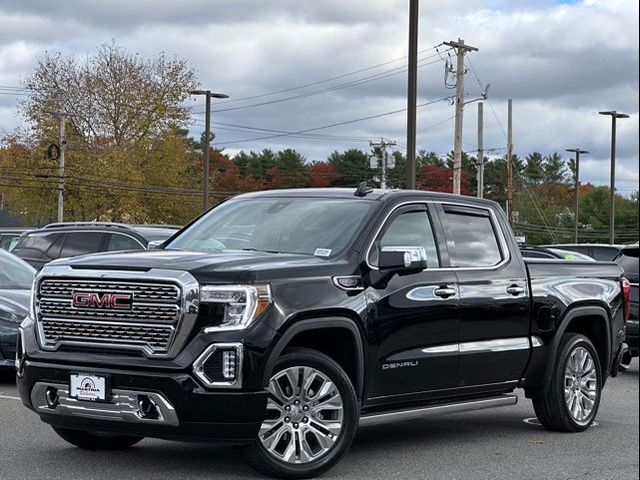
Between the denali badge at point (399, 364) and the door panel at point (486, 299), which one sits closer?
the denali badge at point (399, 364)

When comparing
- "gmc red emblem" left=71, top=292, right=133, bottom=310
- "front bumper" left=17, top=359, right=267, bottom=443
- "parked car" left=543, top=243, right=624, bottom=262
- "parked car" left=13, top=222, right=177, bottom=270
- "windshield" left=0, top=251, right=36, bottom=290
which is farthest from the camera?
"parked car" left=543, top=243, right=624, bottom=262

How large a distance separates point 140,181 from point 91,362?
5643 centimetres

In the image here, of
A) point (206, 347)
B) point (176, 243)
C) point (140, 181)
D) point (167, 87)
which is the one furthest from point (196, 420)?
point (167, 87)

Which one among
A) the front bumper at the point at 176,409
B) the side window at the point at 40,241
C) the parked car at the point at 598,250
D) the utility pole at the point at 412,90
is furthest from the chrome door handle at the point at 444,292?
the utility pole at the point at 412,90

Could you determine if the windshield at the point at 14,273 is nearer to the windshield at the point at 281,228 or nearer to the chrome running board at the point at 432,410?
the windshield at the point at 281,228

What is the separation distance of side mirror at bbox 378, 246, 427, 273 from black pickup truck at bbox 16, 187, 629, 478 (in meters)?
0.01

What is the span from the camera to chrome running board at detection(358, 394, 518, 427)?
7.53m

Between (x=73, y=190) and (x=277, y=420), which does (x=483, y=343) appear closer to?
(x=277, y=420)

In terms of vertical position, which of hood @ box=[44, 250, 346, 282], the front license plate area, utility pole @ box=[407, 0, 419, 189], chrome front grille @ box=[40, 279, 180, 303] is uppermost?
utility pole @ box=[407, 0, 419, 189]

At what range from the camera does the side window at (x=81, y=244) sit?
17844 millimetres

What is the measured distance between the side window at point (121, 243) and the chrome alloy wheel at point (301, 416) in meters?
10.7

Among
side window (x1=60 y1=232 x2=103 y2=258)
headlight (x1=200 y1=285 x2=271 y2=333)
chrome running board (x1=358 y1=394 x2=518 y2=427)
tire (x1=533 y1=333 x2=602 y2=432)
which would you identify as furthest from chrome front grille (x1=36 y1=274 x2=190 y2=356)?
side window (x1=60 y1=232 x2=103 y2=258)

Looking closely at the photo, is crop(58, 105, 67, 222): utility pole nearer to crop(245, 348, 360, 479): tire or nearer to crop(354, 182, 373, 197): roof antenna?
crop(354, 182, 373, 197): roof antenna

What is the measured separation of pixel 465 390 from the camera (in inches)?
325
